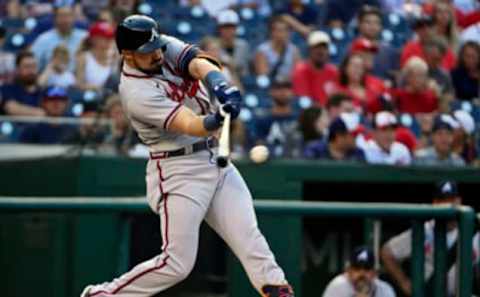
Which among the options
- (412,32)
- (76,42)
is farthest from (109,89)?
(412,32)

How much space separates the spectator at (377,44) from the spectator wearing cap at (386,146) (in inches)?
40.6

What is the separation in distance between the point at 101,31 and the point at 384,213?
14.1ft

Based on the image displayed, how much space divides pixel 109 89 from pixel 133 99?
11.0 ft

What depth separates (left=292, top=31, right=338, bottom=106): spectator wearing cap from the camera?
9836mm

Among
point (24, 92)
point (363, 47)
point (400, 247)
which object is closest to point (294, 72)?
point (363, 47)

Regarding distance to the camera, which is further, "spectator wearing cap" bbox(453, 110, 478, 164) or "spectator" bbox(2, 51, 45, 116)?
"spectator" bbox(2, 51, 45, 116)

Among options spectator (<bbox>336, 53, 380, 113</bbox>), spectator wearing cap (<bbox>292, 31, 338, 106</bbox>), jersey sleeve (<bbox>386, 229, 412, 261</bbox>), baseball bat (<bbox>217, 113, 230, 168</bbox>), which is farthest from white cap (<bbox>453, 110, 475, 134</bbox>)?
baseball bat (<bbox>217, 113, 230, 168</bbox>)

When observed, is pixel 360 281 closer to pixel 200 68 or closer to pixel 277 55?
pixel 200 68

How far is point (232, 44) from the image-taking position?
10.1 m

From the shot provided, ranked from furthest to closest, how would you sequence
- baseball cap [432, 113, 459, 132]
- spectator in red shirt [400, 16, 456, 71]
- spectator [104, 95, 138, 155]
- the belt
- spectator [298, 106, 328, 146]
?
spectator in red shirt [400, 16, 456, 71] → baseball cap [432, 113, 459, 132] → spectator [298, 106, 328, 146] → spectator [104, 95, 138, 155] → the belt

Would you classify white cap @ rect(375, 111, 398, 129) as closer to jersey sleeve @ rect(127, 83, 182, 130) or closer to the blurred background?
the blurred background

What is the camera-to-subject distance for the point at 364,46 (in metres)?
10.2

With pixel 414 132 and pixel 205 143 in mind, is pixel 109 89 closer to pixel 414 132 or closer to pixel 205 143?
pixel 414 132

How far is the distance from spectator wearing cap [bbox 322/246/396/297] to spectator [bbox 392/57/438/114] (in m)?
2.55
